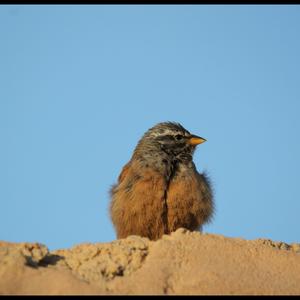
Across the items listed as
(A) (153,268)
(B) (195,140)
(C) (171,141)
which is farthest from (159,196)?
(A) (153,268)

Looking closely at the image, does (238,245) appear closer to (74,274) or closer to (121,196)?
(74,274)

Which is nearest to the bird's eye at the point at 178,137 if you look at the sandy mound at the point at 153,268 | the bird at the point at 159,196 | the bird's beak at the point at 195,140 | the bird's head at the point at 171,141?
the bird's head at the point at 171,141

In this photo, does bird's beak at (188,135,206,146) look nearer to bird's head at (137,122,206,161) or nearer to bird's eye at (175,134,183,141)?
bird's head at (137,122,206,161)

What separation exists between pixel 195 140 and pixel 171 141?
16.8 inches

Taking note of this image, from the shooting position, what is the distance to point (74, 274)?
6.25 meters

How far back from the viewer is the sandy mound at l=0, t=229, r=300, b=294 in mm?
6004

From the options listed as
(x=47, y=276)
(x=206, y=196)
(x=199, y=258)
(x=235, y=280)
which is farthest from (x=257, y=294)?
(x=206, y=196)

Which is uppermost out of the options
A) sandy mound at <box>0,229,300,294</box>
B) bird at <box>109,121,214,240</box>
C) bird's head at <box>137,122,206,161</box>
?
bird's head at <box>137,122,206,161</box>

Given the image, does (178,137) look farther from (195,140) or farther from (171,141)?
(195,140)

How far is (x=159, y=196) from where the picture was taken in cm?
938

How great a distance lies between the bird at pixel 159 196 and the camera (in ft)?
30.8

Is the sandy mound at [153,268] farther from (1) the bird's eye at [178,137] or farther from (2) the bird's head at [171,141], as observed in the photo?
(1) the bird's eye at [178,137]

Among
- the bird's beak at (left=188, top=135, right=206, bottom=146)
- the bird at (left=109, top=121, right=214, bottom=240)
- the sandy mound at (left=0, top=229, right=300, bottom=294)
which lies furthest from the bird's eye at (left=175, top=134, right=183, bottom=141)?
the sandy mound at (left=0, top=229, right=300, bottom=294)

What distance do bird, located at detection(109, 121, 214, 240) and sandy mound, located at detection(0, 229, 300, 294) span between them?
6.14 feet
